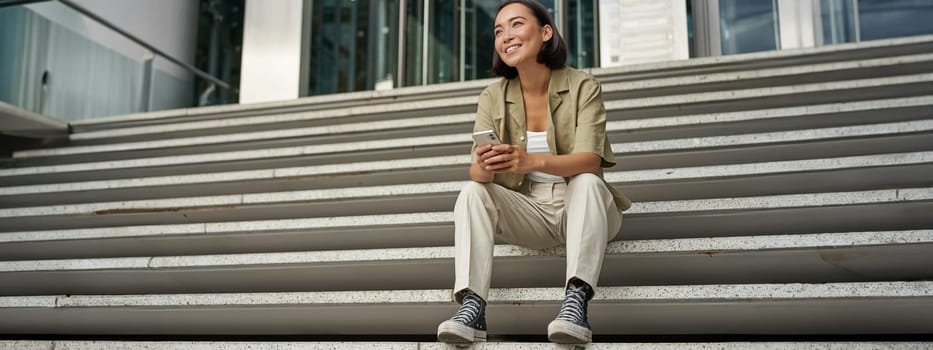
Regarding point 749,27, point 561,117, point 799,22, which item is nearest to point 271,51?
point 749,27

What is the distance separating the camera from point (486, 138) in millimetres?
2125

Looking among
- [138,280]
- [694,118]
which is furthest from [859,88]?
[138,280]

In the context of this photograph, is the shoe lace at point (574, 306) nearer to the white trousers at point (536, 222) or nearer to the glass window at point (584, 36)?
the white trousers at point (536, 222)

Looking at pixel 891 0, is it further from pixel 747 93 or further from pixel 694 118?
pixel 694 118

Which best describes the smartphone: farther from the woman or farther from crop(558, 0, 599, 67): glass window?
crop(558, 0, 599, 67): glass window

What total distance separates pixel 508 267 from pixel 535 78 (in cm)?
56

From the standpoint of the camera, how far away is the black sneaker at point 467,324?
75.7 inches

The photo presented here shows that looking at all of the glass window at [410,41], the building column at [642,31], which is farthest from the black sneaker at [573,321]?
the building column at [642,31]

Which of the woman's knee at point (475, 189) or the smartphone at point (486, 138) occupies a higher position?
the smartphone at point (486, 138)

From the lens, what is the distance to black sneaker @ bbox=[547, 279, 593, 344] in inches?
74.0

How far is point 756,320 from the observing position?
2.14 meters

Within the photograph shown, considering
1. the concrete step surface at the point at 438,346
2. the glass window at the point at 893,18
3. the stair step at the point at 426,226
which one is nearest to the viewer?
the concrete step surface at the point at 438,346

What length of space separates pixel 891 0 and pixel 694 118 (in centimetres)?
314

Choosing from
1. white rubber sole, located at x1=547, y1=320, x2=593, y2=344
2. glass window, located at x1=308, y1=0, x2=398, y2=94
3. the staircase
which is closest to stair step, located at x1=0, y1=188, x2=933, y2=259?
the staircase
